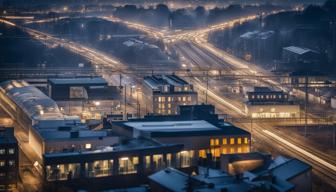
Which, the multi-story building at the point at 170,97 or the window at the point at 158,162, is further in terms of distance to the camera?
the multi-story building at the point at 170,97

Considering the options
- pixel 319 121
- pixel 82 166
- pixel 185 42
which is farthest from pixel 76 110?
pixel 185 42

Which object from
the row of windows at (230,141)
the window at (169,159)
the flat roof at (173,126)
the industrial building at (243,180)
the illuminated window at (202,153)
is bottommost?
the illuminated window at (202,153)

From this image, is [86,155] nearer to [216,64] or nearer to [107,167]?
[107,167]

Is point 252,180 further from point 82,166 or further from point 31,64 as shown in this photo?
point 31,64

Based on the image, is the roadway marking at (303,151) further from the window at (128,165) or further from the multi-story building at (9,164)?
the multi-story building at (9,164)

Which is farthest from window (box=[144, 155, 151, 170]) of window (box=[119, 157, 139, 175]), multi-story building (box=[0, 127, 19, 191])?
multi-story building (box=[0, 127, 19, 191])

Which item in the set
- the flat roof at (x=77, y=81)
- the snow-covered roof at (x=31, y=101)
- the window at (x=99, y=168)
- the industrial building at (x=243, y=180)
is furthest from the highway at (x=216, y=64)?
the snow-covered roof at (x=31, y=101)
